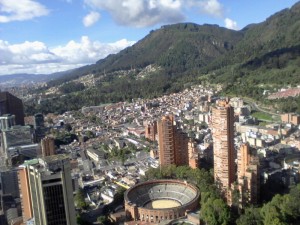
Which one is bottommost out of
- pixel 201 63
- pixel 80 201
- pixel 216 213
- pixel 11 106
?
pixel 80 201

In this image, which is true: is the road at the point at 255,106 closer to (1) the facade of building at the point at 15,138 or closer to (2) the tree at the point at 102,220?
(1) the facade of building at the point at 15,138

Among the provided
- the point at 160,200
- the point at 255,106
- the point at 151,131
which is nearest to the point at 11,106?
the point at 151,131

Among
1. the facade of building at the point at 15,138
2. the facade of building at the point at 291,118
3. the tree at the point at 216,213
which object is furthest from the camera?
the facade of building at the point at 291,118

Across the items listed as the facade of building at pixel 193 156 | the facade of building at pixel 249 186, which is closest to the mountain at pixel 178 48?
the facade of building at pixel 193 156

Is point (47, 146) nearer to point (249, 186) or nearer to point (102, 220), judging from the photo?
point (102, 220)

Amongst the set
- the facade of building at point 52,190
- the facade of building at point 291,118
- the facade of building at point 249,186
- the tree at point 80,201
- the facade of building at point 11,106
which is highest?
the facade of building at point 11,106

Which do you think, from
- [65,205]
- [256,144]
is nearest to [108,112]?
[256,144]
